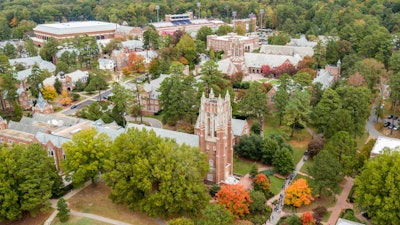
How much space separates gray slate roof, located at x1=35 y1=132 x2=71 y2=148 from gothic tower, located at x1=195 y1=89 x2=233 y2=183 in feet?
64.5

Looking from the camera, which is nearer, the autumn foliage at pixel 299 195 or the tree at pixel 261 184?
the autumn foliage at pixel 299 195

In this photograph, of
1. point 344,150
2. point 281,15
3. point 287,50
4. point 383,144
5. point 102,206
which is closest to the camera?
point 102,206

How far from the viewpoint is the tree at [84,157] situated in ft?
161

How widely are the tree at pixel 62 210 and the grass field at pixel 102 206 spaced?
2643 millimetres

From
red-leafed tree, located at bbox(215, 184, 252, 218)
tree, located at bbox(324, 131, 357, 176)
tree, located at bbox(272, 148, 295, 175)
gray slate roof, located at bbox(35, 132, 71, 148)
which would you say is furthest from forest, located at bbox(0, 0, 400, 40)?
gray slate roof, located at bbox(35, 132, 71, 148)

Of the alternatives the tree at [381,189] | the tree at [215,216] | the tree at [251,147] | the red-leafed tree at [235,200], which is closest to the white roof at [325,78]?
the tree at [251,147]

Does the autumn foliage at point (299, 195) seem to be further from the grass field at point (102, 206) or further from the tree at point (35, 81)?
the tree at point (35, 81)

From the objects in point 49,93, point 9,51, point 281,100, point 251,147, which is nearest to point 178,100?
point 251,147

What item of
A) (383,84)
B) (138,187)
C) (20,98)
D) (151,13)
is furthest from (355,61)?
(151,13)

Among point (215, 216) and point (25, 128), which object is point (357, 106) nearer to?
point (215, 216)

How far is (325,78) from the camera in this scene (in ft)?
287

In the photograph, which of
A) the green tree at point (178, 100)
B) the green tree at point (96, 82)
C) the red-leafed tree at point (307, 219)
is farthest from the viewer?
the green tree at point (96, 82)

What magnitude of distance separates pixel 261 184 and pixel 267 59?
213 feet

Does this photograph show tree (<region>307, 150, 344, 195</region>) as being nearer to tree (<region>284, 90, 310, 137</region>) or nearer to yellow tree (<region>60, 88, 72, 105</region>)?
tree (<region>284, 90, 310, 137</region>)
